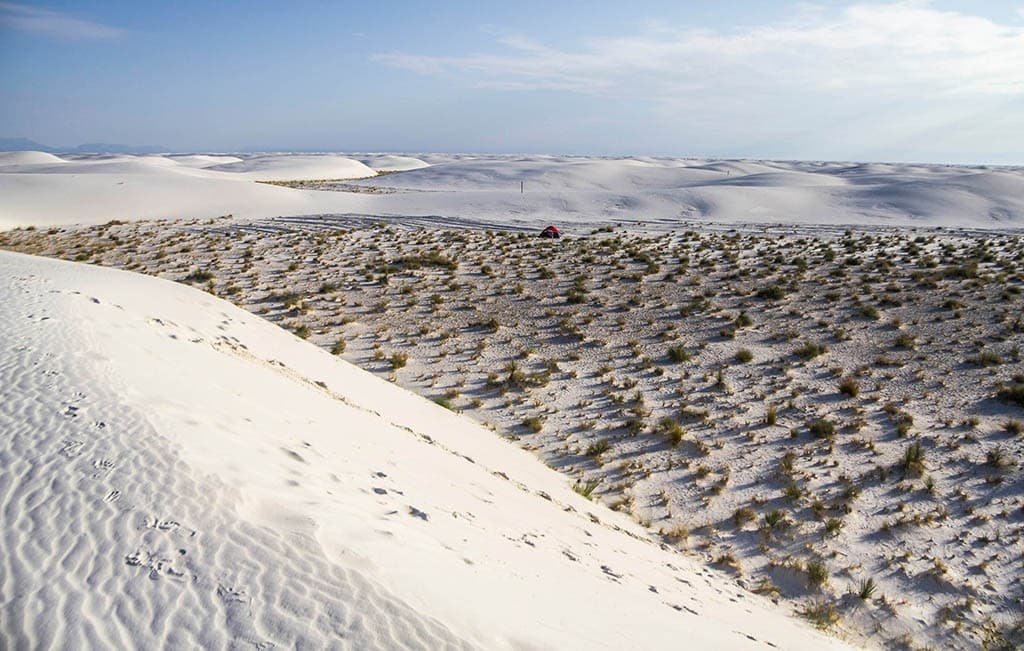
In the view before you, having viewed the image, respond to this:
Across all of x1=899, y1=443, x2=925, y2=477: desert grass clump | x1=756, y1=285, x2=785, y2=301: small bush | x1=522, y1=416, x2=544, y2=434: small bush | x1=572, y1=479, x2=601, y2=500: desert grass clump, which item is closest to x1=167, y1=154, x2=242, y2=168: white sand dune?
x1=756, y1=285, x2=785, y2=301: small bush

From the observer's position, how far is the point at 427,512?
4.60 metres

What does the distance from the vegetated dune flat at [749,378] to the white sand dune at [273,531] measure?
1.07 metres

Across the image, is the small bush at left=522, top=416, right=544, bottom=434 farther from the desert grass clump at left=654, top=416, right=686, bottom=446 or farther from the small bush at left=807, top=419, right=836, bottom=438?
the small bush at left=807, top=419, right=836, bottom=438

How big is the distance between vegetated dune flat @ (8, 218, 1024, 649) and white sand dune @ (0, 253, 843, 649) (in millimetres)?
1069

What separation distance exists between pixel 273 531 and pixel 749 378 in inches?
331

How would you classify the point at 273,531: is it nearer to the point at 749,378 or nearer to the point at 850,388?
the point at 749,378

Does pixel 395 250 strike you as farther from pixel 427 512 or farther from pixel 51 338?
pixel 427 512

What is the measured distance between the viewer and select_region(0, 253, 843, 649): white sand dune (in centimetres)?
291

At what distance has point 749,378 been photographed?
10242 mm

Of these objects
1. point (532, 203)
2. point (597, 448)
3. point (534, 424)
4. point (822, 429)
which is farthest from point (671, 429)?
point (532, 203)

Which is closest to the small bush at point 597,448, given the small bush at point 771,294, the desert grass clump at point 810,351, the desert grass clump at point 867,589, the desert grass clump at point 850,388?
the desert grass clump at point 867,589

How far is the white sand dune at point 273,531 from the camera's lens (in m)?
2.91

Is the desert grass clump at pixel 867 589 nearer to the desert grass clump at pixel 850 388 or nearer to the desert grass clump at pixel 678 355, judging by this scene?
the desert grass clump at pixel 850 388

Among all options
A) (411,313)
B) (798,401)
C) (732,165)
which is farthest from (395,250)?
(732,165)
